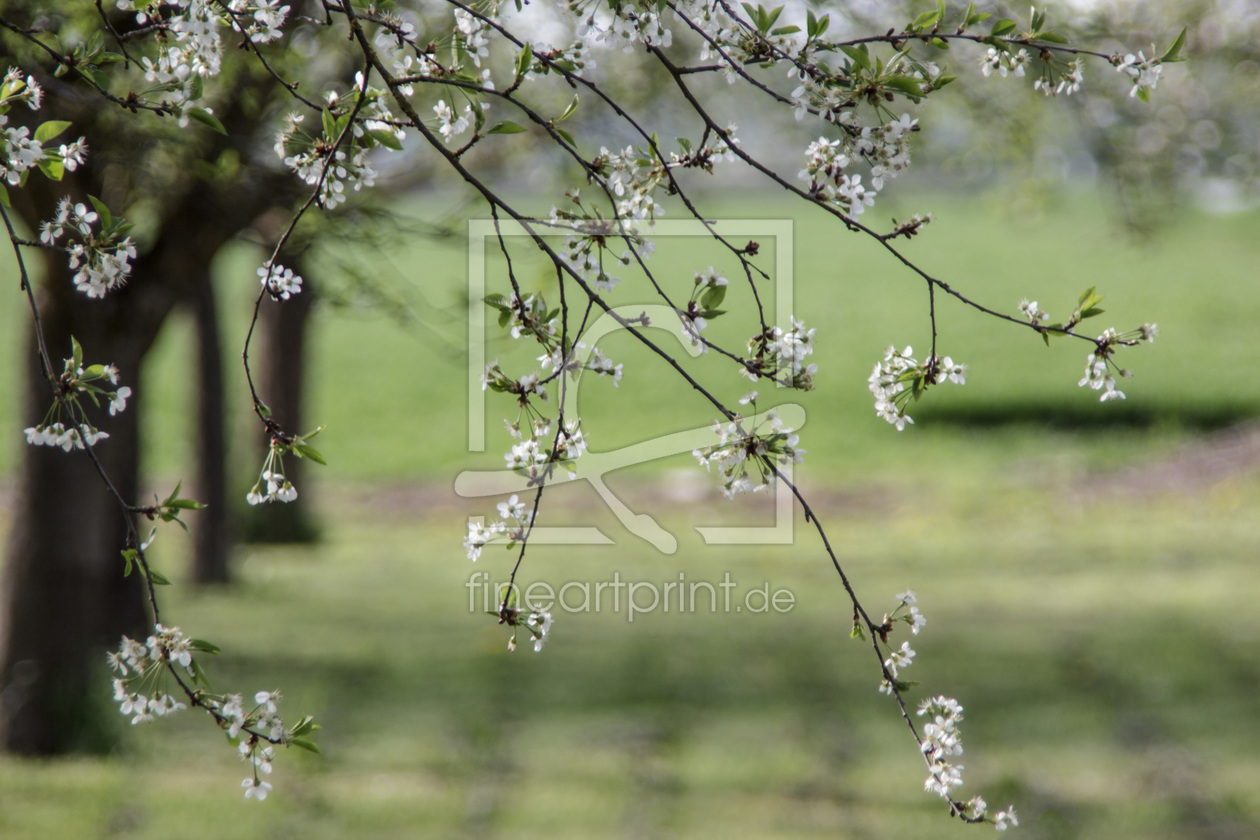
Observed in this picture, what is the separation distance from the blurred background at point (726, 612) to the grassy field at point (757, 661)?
30 mm

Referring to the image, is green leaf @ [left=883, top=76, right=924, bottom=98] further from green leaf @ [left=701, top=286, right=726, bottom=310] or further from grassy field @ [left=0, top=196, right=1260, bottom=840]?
grassy field @ [left=0, top=196, right=1260, bottom=840]

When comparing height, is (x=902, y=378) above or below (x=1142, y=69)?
below

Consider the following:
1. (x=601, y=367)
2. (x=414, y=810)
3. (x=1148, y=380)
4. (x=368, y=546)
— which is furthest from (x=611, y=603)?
(x=1148, y=380)

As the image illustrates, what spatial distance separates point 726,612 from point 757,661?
1.44 metres

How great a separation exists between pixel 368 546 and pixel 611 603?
3276mm

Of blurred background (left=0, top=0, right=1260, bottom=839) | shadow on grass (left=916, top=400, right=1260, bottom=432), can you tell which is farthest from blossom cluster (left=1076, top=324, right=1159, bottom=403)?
shadow on grass (left=916, top=400, right=1260, bottom=432)

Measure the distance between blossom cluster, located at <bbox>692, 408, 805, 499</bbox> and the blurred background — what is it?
1.84 meters

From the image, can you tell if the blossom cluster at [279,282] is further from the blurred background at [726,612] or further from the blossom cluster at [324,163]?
the blurred background at [726,612]

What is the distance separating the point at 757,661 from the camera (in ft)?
21.3

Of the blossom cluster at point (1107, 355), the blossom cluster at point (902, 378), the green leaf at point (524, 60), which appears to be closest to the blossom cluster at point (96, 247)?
the green leaf at point (524, 60)

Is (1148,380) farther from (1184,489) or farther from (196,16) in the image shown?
(196,16)

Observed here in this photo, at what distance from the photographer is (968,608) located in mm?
7836

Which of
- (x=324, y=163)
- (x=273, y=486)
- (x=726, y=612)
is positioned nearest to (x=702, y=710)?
(x=726, y=612)

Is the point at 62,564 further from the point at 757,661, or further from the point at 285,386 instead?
the point at 285,386
